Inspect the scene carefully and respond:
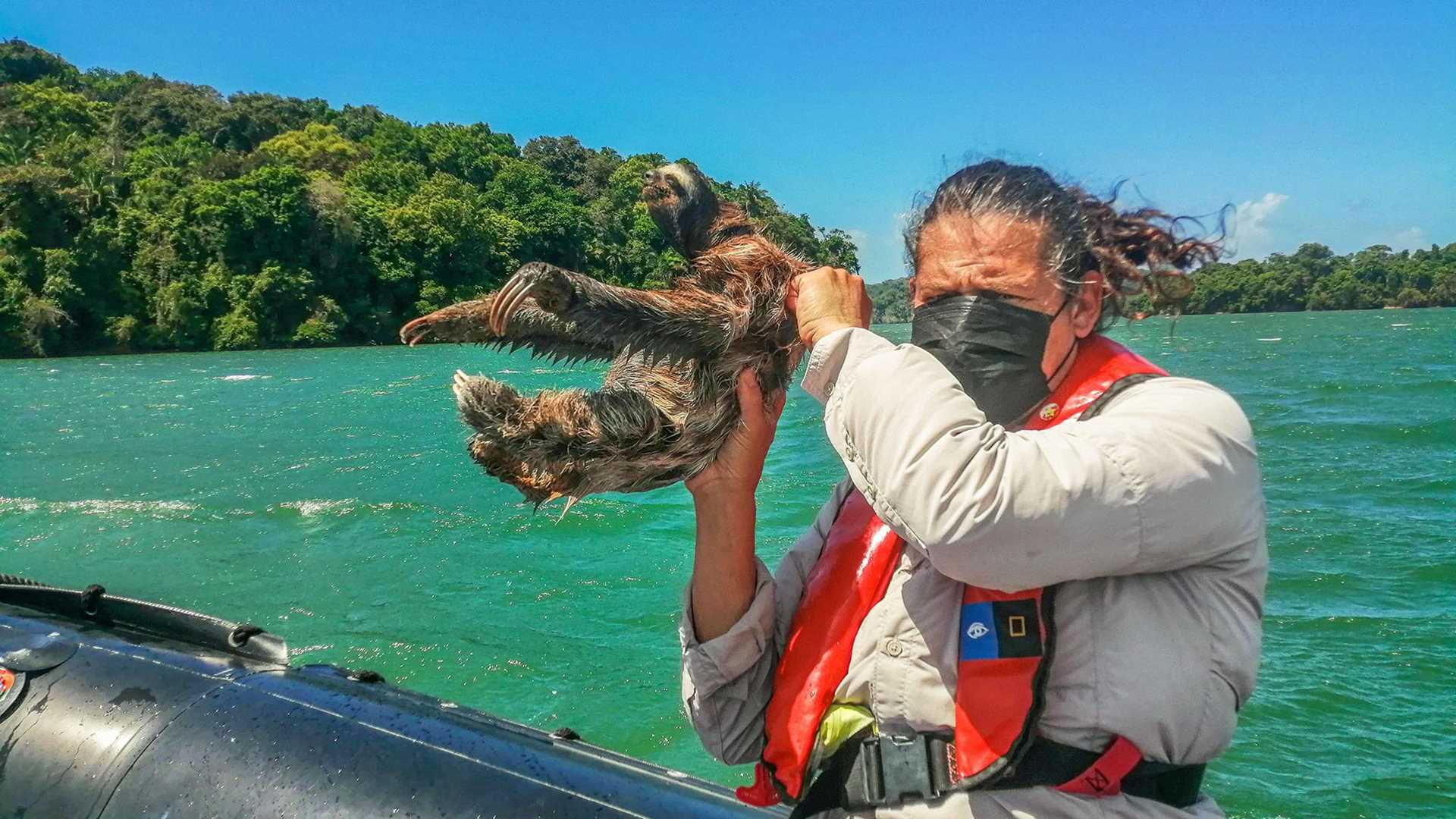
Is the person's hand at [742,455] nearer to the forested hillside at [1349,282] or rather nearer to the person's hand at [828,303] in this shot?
the person's hand at [828,303]

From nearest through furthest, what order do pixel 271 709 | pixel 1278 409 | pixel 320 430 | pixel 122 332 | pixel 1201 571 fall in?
pixel 1201 571 → pixel 271 709 → pixel 320 430 → pixel 1278 409 → pixel 122 332

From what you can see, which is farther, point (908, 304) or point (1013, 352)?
point (908, 304)

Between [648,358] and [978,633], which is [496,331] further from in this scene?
[978,633]

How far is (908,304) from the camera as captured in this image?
2.23 m

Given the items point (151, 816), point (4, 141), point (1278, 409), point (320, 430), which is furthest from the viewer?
point (4, 141)

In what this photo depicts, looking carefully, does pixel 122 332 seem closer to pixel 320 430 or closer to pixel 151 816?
pixel 320 430

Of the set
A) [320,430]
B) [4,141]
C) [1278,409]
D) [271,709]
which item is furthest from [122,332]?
[271,709]

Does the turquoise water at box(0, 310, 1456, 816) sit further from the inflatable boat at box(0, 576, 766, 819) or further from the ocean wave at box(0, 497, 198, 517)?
the inflatable boat at box(0, 576, 766, 819)

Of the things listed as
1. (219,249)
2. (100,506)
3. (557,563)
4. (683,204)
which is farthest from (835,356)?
(219,249)

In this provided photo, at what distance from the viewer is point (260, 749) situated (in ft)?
9.12

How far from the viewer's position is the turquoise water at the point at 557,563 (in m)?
6.26

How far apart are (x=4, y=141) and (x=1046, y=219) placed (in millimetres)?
80661

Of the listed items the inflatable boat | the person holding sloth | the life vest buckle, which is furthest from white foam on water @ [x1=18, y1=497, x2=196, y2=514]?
the life vest buckle

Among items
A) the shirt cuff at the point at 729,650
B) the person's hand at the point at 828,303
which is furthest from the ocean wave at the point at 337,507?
the person's hand at the point at 828,303
